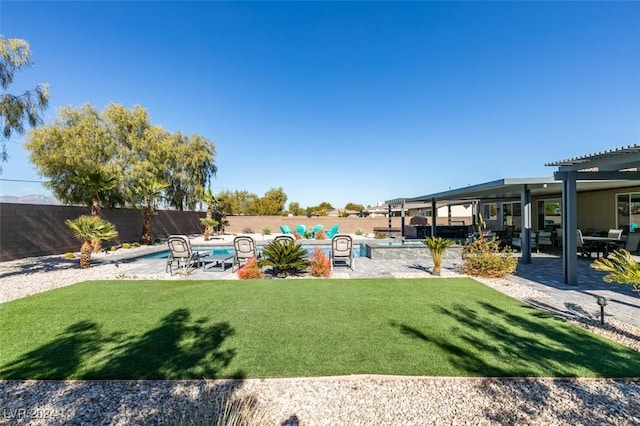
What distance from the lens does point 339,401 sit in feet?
9.25

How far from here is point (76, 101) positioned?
15938 mm

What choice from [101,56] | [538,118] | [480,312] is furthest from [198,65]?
[538,118]

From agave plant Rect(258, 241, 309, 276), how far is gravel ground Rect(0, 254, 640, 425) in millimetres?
5654

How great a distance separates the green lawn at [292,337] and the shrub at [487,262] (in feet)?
5.64

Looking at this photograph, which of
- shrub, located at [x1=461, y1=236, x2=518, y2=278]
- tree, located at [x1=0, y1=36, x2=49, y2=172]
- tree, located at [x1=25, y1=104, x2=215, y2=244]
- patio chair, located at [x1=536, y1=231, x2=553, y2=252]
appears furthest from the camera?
tree, located at [x1=25, y1=104, x2=215, y2=244]

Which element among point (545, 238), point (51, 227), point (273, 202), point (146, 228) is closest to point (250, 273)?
point (51, 227)

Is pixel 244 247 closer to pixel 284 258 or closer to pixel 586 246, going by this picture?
pixel 284 258

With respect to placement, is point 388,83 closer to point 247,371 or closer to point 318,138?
point 318,138

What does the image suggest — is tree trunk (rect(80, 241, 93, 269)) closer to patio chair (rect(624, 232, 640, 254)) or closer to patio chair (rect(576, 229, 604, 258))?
patio chair (rect(576, 229, 604, 258))

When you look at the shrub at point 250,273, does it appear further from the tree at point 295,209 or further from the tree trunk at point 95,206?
the tree at point 295,209

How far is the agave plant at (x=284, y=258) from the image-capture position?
8773mm

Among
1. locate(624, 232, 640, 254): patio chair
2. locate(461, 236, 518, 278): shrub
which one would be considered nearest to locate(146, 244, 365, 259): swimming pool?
locate(461, 236, 518, 278): shrub

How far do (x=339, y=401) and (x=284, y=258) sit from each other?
6094 millimetres

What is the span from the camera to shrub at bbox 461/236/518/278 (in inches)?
318
